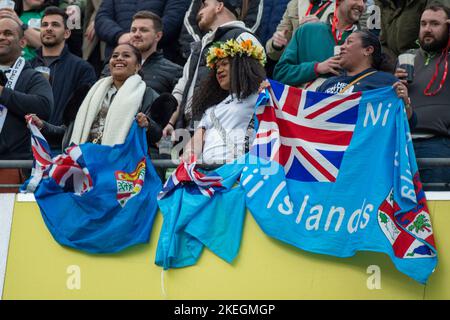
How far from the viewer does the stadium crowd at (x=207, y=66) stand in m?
9.73

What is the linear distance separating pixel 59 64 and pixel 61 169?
262 cm

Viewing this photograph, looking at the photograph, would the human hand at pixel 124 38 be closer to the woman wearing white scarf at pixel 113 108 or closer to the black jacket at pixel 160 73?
the black jacket at pixel 160 73

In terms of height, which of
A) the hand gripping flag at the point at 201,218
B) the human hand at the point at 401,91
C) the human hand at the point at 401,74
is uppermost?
the human hand at the point at 401,74

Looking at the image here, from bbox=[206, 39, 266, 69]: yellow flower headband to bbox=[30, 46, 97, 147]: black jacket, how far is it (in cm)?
212

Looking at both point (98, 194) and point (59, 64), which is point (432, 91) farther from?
point (59, 64)

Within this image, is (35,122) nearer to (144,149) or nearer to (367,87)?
(144,149)

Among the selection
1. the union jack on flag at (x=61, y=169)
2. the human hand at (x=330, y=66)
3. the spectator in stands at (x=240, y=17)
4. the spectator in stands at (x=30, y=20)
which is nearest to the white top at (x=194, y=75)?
the spectator in stands at (x=240, y=17)

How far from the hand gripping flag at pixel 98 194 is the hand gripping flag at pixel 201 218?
0.26 metres

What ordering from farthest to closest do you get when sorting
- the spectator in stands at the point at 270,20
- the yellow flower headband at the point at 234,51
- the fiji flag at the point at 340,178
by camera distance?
the spectator in stands at the point at 270,20
the yellow flower headband at the point at 234,51
the fiji flag at the point at 340,178

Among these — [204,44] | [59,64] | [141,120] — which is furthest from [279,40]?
[141,120]

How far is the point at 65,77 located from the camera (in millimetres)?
11773

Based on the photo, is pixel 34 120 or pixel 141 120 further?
pixel 34 120

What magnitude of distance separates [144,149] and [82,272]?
3.72 feet

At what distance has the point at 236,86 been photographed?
970 cm
